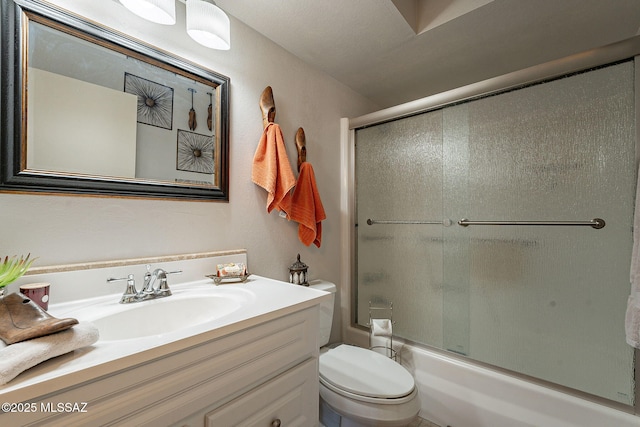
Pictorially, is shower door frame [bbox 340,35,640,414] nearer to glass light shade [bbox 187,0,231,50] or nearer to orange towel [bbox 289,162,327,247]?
orange towel [bbox 289,162,327,247]

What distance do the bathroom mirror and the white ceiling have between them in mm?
531

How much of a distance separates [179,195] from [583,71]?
1.82 meters

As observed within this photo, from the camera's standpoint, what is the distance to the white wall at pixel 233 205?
850 millimetres

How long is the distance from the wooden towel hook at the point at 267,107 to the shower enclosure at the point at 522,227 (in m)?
0.83

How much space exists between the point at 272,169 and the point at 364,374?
1033 millimetres

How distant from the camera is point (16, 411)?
1.41ft

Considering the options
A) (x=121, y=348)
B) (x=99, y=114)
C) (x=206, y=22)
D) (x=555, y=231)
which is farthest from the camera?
(x=555, y=231)

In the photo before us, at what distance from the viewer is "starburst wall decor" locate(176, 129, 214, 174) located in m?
1.14

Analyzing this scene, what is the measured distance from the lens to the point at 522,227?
1352 mm

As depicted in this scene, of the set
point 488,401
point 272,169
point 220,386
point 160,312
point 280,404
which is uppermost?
point 272,169

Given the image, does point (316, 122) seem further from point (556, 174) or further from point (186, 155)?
point (556, 174)

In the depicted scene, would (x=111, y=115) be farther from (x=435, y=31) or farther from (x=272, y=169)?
(x=435, y=31)

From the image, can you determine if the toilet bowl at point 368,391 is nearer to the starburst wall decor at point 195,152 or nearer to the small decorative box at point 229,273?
the small decorative box at point 229,273

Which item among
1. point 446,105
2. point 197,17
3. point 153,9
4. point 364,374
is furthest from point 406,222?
point 153,9
